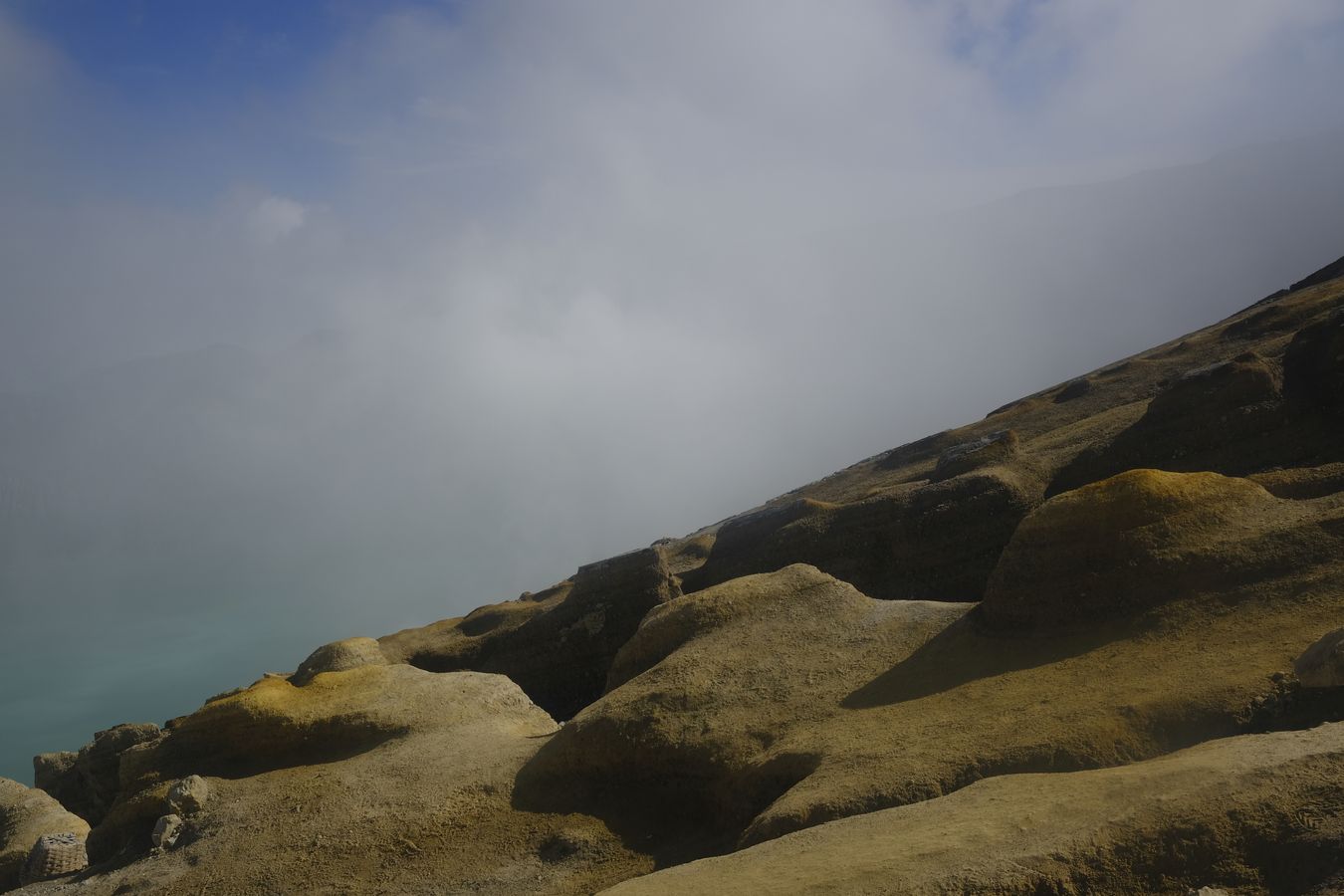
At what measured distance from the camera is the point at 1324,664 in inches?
421

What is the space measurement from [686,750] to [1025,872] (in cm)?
868

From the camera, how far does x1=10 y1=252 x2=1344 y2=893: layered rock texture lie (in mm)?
8906

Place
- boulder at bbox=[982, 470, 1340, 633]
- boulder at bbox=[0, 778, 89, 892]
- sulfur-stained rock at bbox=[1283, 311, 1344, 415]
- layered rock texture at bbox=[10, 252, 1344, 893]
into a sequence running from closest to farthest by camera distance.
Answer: layered rock texture at bbox=[10, 252, 1344, 893] → boulder at bbox=[982, 470, 1340, 633] → sulfur-stained rock at bbox=[1283, 311, 1344, 415] → boulder at bbox=[0, 778, 89, 892]

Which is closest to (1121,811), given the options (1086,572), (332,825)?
(1086,572)

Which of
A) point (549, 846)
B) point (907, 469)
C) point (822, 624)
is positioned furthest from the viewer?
point (907, 469)

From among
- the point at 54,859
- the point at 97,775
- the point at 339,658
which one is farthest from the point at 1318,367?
the point at 97,775

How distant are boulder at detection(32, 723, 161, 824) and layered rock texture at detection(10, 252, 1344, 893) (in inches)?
380

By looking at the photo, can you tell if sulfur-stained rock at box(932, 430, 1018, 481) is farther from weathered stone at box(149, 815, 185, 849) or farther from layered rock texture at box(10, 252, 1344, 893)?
weathered stone at box(149, 815, 185, 849)

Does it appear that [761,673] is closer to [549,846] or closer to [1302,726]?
[549,846]

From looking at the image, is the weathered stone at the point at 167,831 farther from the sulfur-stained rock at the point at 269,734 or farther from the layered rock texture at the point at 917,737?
the sulfur-stained rock at the point at 269,734

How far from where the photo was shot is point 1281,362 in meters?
30.2

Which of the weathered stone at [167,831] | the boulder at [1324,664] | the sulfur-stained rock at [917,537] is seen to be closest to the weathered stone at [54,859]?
the weathered stone at [167,831]

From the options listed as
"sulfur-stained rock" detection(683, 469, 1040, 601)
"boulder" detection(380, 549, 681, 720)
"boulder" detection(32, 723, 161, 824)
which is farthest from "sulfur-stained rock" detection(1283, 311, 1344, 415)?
"boulder" detection(32, 723, 161, 824)

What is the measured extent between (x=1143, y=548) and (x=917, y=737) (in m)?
5.43
